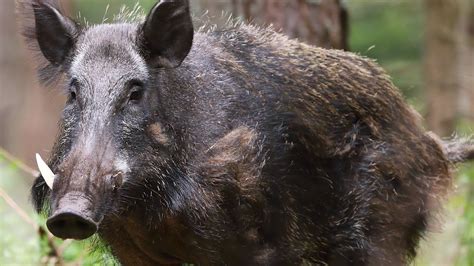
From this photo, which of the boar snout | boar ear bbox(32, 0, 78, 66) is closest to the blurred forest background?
boar ear bbox(32, 0, 78, 66)

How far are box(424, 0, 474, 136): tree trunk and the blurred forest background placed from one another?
0.05ft

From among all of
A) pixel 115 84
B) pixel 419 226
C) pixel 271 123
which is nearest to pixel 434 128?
pixel 419 226

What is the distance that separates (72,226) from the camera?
20.8 feet

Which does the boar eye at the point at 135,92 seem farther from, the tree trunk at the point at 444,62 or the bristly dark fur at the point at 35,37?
the tree trunk at the point at 444,62

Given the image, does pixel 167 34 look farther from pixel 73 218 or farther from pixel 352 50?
pixel 352 50

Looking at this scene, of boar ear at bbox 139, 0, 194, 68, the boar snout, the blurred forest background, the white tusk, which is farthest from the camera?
the blurred forest background

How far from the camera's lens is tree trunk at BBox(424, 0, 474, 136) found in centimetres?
1455

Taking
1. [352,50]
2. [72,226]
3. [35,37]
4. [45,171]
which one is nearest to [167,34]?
[35,37]

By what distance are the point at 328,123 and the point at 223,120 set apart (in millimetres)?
1049

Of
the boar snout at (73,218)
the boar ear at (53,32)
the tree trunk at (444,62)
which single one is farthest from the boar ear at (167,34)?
the tree trunk at (444,62)

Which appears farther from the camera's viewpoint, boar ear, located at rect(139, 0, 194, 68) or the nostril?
boar ear, located at rect(139, 0, 194, 68)

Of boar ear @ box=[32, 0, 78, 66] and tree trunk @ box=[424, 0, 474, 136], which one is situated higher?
boar ear @ box=[32, 0, 78, 66]

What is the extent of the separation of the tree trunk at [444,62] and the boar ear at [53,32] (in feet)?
25.9

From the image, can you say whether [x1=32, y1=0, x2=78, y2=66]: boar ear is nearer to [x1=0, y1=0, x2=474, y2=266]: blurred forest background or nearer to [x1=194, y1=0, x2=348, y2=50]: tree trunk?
[x1=0, y1=0, x2=474, y2=266]: blurred forest background
